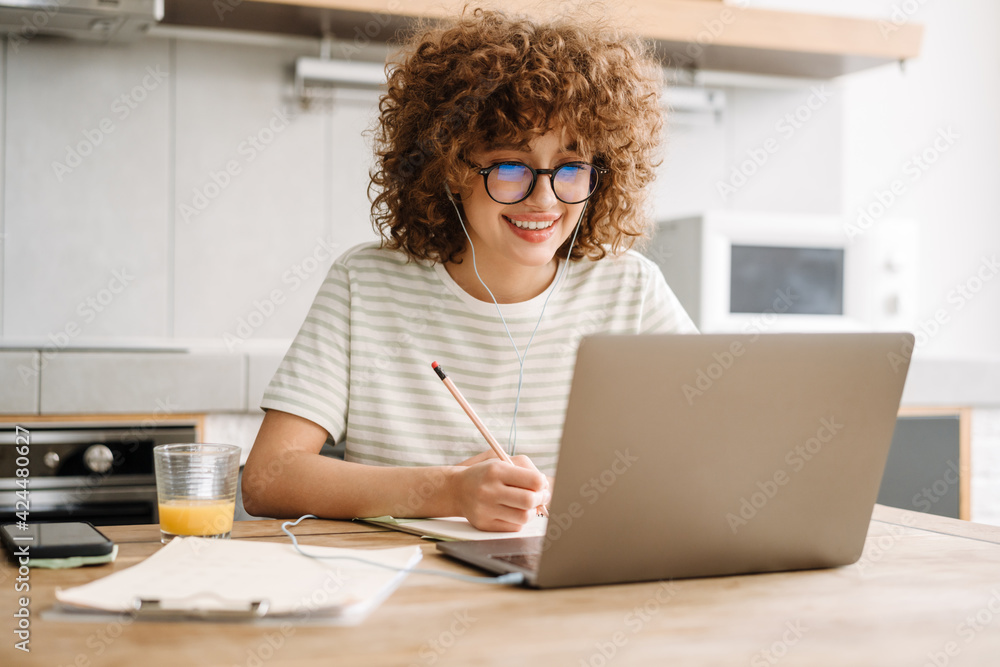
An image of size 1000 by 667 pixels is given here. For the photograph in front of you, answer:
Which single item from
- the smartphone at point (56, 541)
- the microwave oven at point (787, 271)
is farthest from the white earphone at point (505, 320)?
the microwave oven at point (787, 271)

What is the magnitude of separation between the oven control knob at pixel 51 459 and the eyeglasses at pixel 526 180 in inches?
44.1

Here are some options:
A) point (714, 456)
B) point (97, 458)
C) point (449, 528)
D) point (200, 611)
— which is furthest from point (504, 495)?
point (97, 458)

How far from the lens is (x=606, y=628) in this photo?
24.2 inches

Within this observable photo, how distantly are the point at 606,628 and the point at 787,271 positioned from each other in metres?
2.17

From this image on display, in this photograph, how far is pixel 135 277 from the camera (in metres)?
2.46

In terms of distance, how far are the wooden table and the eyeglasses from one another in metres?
0.60

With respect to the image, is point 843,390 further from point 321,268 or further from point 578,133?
point 321,268

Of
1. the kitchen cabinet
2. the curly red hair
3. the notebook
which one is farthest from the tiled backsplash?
the notebook

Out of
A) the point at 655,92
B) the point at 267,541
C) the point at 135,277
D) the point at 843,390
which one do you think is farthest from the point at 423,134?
the point at 135,277

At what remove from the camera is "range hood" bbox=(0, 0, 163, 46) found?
6.87 feet

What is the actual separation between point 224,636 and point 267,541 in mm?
307

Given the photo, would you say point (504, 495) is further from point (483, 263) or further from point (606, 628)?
point (483, 263)

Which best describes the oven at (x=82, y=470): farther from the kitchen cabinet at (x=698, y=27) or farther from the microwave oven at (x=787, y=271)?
the microwave oven at (x=787, y=271)

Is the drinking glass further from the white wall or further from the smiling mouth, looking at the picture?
the white wall
